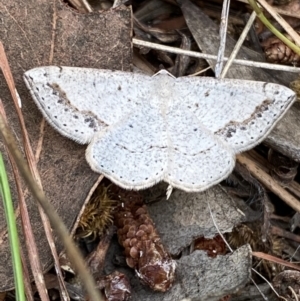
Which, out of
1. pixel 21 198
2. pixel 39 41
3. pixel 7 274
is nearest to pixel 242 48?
pixel 39 41

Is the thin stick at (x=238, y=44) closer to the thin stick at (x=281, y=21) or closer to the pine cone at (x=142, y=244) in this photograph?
the thin stick at (x=281, y=21)

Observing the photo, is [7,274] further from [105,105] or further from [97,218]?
[105,105]

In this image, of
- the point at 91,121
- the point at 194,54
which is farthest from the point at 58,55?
the point at 194,54

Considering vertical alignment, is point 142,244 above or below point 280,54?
below

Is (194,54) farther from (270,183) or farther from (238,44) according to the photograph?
(270,183)

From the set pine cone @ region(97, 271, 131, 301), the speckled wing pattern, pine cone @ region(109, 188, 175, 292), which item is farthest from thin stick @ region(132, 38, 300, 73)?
pine cone @ region(97, 271, 131, 301)

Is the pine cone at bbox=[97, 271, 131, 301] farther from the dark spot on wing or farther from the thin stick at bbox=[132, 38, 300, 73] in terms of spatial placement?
the thin stick at bbox=[132, 38, 300, 73]
